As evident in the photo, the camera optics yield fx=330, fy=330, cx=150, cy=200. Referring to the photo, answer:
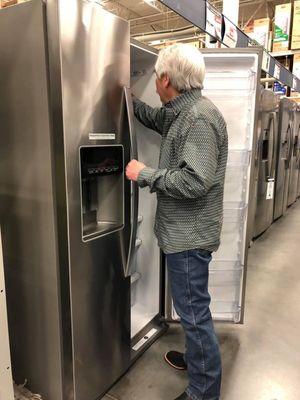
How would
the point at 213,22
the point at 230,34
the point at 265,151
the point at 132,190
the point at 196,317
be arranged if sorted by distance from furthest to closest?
the point at 265,151, the point at 230,34, the point at 213,22, the point at 132,190, the point at 196,317

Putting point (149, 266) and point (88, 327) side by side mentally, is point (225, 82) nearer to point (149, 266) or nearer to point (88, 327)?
point (149, 266)

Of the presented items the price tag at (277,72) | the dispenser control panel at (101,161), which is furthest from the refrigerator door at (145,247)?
the price tag at (277,72)

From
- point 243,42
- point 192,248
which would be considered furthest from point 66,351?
point 243,42

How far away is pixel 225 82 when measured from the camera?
2.10 metres

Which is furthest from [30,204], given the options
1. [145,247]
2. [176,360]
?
[176,360]

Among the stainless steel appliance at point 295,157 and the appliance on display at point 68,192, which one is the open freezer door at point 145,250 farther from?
the stainless steel appliance at point 295,157

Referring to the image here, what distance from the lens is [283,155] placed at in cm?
507

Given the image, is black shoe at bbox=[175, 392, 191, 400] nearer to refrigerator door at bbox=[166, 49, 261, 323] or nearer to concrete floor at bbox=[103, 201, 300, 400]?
concrete floor at bbox=[103, 201, 300, 400]

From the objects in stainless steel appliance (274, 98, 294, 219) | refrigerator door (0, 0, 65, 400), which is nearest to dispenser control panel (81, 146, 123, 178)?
refrigerator door (0, 0, 65, 400)

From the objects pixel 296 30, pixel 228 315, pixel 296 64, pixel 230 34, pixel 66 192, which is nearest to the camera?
pixel 66 192

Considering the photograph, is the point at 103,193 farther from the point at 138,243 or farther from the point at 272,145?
the point at 272,145

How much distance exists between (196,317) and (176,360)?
0.66 meters

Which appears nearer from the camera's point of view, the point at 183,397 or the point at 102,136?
the point at 102,136

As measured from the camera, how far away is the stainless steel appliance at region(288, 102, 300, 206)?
557cm
